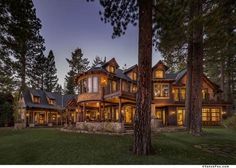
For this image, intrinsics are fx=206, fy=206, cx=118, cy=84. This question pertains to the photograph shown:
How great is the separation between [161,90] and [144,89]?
20693 mm

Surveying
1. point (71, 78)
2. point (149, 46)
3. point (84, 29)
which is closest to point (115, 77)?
point (84, 29)

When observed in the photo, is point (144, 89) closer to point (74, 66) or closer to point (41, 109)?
point (41, 109)

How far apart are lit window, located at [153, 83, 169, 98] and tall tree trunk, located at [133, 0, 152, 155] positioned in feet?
66.3

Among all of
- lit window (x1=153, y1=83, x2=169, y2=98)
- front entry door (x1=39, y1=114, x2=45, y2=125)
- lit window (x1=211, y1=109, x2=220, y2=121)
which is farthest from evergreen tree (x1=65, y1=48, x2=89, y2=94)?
lit window (x1=211, y1=109, x2=220, y2=121)

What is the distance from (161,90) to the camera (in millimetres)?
28734

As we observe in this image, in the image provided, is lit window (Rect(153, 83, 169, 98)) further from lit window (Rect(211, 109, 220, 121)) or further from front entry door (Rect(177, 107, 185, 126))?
lit window (Rect(211, 109, 220, 121))

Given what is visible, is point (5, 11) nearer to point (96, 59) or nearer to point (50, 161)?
point (50, 161)

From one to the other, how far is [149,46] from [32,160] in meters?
6.63

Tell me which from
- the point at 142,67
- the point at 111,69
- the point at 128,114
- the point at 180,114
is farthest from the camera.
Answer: the point at 180,114

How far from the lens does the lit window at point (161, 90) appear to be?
28641mm

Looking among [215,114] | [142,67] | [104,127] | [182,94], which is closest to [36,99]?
[104,127]

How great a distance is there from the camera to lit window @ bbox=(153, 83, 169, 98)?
1128 inches

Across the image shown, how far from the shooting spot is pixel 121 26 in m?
10.8

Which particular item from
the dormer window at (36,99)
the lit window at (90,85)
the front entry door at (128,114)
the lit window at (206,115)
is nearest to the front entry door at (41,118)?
the dormer window at (36,99)
